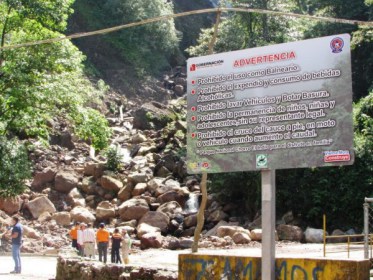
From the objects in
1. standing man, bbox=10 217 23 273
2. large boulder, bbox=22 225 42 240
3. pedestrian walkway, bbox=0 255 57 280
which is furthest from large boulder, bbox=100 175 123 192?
standing man, bbox=10 217 23 273

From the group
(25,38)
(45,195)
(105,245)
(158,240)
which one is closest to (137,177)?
(45,195)

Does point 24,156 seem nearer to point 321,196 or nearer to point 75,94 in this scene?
point 75,94

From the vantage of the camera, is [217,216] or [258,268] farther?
[217,216]

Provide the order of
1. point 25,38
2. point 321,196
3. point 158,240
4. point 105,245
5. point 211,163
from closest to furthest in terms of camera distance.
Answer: point 211,163, point 105,245, point 25,38, point 158,240, point 321,196

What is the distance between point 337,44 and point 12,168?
18.6 metres

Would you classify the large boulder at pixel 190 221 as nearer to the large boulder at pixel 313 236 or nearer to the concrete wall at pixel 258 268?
the large boulder at pixel 313 236

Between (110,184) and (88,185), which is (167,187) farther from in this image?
(88,185)

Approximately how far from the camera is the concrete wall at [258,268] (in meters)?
7.01

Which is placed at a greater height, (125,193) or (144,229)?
(125,193)

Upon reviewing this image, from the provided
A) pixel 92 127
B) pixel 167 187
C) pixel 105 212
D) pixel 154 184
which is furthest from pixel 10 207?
pixel 92 127

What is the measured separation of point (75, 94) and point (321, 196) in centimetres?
1211

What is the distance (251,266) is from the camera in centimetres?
787

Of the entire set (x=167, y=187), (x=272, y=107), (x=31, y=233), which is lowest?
(x=31, y=233)

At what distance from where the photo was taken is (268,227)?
772 cm
